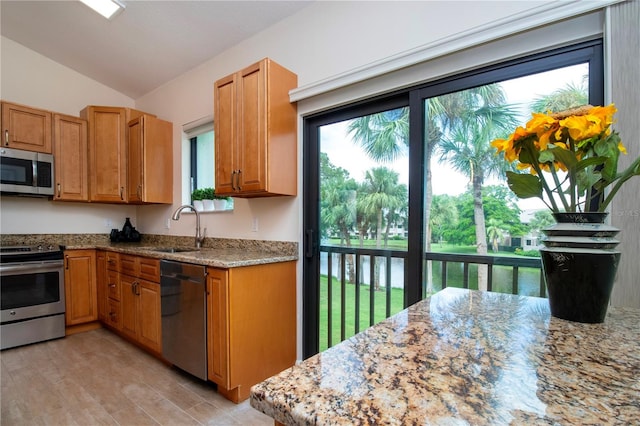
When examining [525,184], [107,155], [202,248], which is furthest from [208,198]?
[525,184]

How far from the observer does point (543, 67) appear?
146cm

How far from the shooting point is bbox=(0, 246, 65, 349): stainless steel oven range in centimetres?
272

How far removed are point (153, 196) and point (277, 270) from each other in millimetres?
2056

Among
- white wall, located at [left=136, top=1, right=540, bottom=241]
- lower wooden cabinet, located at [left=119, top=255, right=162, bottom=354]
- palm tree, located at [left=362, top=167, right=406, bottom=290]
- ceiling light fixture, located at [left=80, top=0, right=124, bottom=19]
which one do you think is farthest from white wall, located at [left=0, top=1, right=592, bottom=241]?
ceiling light fixture, located at [left=80, top=0, right=124, bottom=19]

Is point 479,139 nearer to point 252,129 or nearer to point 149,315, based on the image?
point 252,129

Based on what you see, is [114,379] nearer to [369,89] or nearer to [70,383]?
[70,383]

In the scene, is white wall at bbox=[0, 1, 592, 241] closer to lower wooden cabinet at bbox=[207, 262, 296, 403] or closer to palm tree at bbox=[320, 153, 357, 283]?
palm tree at bbox=[320, 153, 357, 283]

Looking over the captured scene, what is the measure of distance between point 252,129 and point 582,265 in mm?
2002

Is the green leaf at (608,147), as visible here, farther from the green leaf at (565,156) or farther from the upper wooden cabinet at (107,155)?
the upper wooden cabinet at (107,155)

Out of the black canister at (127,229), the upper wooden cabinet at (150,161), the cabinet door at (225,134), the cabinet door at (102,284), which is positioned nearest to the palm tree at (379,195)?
the cabinet door at (225,134)

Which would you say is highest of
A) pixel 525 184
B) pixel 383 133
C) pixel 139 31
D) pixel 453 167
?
pixel 139 31

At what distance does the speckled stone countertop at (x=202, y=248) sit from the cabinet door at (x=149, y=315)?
31 centimetres

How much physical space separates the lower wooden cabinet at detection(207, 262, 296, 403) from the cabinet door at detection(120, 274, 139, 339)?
4.05 feet

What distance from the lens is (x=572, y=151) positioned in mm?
763
